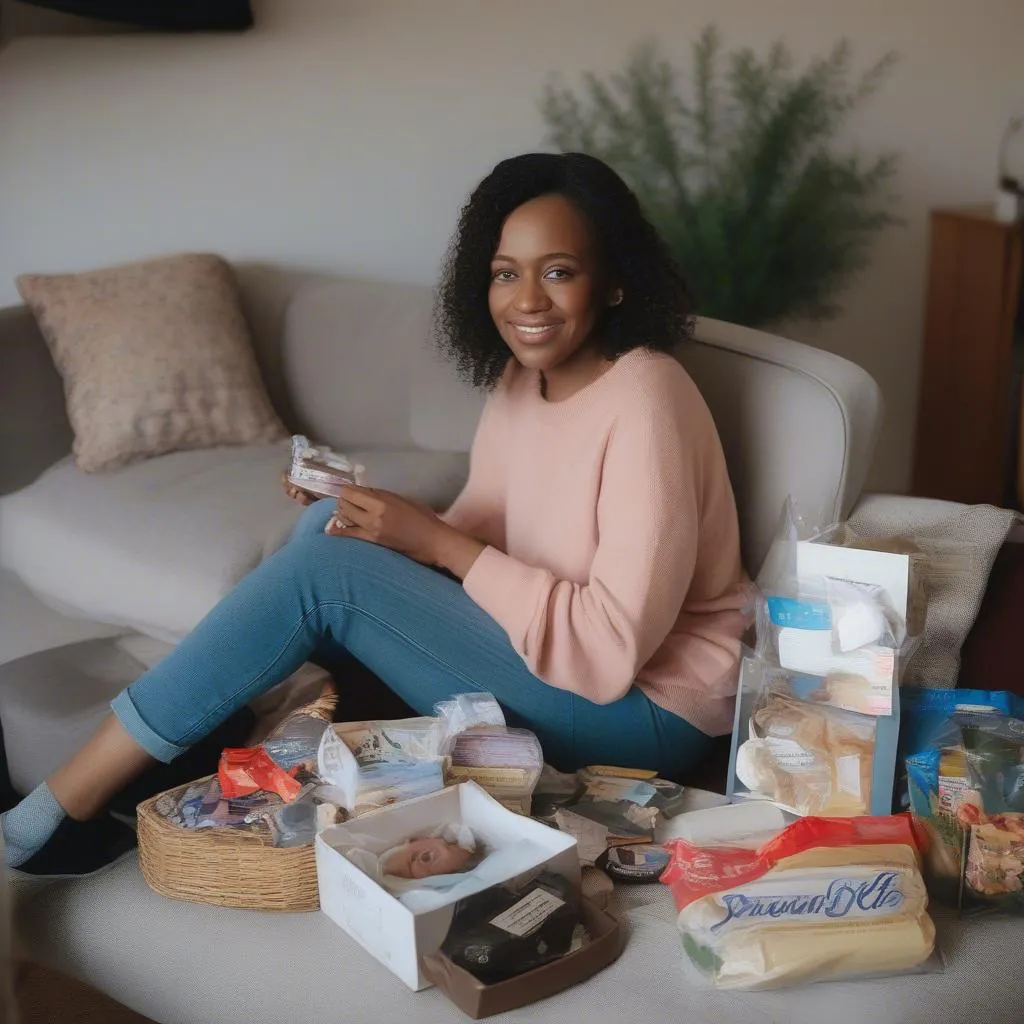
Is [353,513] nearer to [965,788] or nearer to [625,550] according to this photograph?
[625,550]

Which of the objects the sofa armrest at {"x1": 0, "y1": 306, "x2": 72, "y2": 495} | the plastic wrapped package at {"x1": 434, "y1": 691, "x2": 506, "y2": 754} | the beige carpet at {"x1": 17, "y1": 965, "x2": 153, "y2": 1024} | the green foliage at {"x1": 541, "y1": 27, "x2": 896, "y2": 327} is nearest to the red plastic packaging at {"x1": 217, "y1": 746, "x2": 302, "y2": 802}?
the plastic wrapped package at {"x1": 434, "y1": 691, "x2": 506, "y2": 754}

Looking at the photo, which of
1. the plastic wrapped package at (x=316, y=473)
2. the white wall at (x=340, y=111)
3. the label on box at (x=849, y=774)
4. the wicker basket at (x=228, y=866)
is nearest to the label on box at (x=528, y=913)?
the wicker basket at (x=228, y=866)

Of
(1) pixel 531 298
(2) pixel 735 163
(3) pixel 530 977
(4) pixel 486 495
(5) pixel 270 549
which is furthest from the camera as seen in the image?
(2) pixel 735 163

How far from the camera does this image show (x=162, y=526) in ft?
6.42

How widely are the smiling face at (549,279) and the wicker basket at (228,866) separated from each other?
66cm

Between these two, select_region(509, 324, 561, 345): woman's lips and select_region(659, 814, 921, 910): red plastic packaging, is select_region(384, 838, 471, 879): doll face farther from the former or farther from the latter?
select_region(509, 324, 561, 345): woman's lips

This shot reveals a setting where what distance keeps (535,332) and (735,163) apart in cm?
159

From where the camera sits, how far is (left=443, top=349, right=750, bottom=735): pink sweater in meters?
1.40

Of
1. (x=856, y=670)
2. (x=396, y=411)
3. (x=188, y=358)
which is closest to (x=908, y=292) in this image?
(x=396, y=411)

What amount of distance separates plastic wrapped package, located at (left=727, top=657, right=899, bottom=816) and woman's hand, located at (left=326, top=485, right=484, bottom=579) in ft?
1.22

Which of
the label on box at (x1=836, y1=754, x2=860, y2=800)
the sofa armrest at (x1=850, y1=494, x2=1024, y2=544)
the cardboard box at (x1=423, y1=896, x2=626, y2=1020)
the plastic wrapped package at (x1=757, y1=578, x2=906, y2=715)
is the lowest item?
the cardboard box at (x1=423, y1=896, x2=626, y2=1020)

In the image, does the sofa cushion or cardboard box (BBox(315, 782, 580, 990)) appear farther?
the sofa cushion

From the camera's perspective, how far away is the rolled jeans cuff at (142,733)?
1438mm

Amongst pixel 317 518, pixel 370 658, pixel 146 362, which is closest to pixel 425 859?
pixel 370 658
